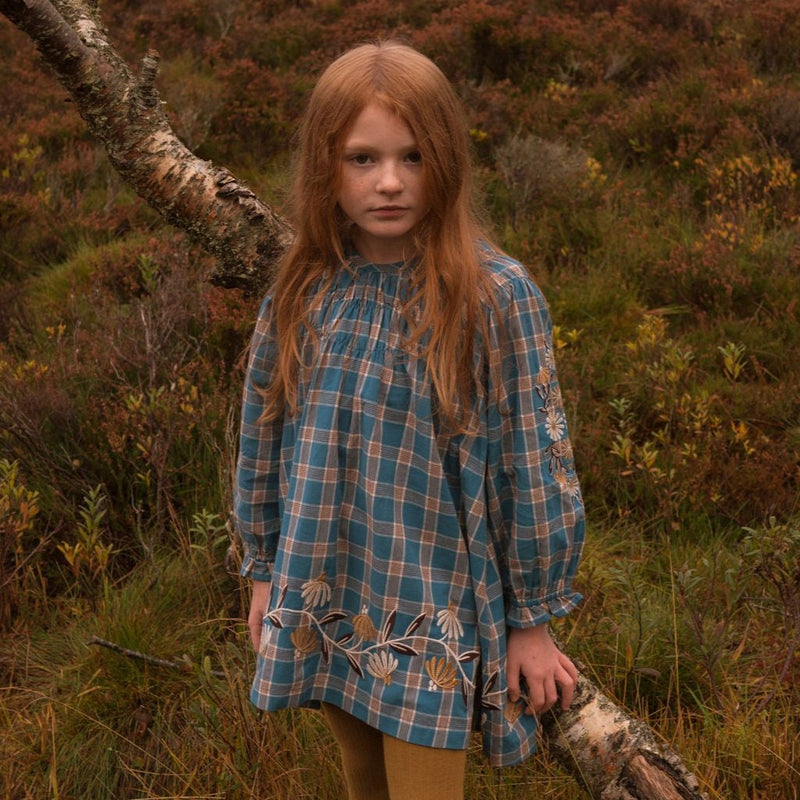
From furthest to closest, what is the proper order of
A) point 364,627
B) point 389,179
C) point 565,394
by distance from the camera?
point 565,394
point 364,627
point 389,179

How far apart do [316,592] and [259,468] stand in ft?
1.04

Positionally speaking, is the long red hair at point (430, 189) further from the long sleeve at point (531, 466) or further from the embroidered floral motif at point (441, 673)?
the embroidered floral motif at point (441, 673)

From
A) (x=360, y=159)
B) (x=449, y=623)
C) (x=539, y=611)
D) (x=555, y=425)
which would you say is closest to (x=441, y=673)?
(x=449, y=623)

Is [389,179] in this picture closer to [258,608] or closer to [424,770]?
[258,608]

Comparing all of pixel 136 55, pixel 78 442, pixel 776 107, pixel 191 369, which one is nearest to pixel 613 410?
pixel 191 369

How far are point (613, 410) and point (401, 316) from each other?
232cm

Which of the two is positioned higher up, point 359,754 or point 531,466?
point 531,466

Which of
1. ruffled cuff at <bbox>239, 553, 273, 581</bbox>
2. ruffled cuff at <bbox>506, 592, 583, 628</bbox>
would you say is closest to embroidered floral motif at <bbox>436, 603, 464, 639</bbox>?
ruffled cuff at <bbox>506, 592, 583, 628</bbox>

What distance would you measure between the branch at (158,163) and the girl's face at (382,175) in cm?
57

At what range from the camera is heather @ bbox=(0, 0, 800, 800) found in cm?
235

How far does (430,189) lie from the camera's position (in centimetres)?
160

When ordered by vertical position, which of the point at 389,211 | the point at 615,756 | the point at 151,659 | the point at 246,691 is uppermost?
the point at 389,211

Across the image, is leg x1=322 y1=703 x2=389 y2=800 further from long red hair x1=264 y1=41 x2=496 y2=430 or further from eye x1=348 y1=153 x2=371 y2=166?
eye x1=348 y1=153 x2=371 y2=166

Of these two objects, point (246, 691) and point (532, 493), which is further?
point (246, 691)
